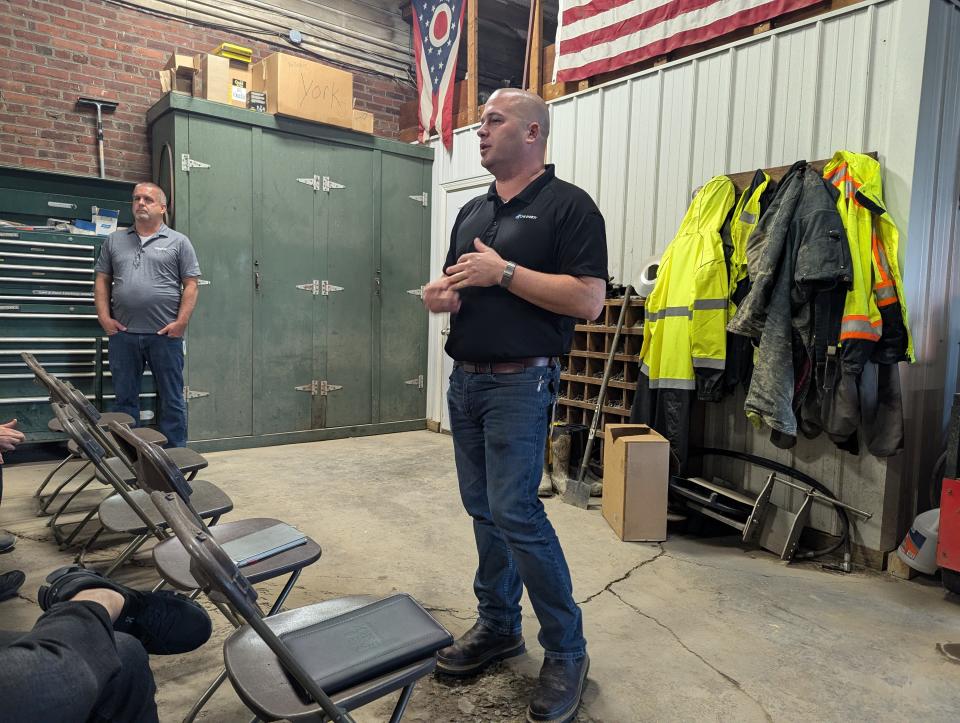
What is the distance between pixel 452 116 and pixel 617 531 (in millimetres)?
3783

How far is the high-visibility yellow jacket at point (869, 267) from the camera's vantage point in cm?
270

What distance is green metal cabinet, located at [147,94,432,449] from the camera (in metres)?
4.67

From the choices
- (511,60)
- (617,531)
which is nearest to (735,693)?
(617,531)

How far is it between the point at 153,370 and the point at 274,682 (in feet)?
10.9

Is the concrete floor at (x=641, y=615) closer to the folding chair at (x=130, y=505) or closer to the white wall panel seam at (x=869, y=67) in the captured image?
the folding chair at (x=130, y=505)

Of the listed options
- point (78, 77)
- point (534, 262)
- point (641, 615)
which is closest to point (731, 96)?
point (534, 262)

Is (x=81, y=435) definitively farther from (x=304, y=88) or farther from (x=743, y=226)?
(x=304, y=88)

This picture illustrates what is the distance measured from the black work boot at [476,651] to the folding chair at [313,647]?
0.67m

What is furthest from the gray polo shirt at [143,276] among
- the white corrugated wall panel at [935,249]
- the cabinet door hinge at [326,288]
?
the white corrugated wall panel at [935,249]

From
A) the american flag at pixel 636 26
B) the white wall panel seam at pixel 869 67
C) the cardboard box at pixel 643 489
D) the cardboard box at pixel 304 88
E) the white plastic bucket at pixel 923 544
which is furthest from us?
the cardboard box at pixel 304 88

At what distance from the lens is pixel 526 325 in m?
1.71

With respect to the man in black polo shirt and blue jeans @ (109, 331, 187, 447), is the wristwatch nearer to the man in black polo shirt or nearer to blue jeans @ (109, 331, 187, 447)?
the man in black polo shirt

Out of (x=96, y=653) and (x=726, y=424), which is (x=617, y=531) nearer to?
(x=726, y=424)

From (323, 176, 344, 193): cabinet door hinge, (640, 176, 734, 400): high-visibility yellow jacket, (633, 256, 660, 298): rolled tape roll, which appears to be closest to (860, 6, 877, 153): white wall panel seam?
(640, 176, 734, 400): high-visibility yellow jacket
